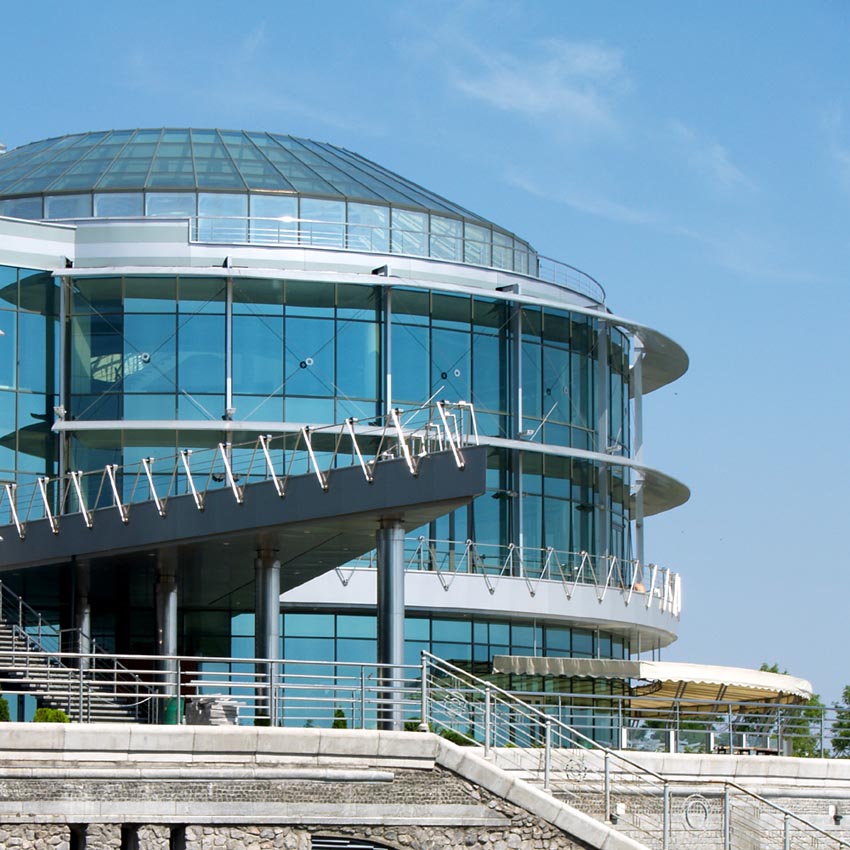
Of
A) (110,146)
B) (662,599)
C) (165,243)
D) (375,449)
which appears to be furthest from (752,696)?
(110,146)

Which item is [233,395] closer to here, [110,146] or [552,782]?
[110,146]

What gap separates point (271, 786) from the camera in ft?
84.7

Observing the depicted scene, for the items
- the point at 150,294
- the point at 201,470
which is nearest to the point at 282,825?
the point at 201,470

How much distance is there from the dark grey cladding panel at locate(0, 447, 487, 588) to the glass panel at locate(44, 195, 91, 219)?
14421 millimetres

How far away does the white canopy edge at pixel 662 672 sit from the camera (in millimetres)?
46803

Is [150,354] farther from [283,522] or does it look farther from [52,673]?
[283,522]

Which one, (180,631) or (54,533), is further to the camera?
(180,631)

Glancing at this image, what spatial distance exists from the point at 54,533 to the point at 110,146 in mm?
22596

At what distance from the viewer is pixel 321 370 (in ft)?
162

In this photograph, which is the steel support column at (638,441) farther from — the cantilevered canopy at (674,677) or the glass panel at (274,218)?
the glass panel at (274,218)

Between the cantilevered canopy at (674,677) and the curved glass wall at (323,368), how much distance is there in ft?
13.7

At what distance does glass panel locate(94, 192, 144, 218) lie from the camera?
52781 millimetres

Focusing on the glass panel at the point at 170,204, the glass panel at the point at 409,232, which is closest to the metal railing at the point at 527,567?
the glass panel at the point at 409,232

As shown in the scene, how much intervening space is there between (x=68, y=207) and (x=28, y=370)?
616 centimetres
